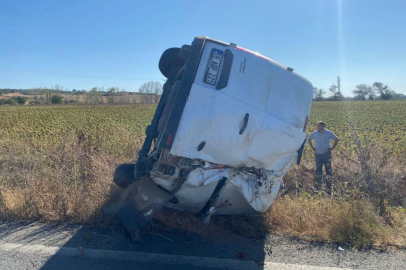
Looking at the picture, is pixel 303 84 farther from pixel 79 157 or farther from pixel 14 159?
pixel 14 159

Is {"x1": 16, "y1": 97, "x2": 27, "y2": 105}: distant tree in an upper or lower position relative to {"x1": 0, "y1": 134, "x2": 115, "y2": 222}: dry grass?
upper

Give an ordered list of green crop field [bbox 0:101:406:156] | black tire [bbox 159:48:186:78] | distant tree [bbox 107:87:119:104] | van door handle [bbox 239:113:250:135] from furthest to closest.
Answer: distant tree [bbox 107:87:119:104] → green crop field [bbox 0:101:406:156] → black tire [bbox 159:48:186:78] → van door handle [bbox 239:113:250:135]

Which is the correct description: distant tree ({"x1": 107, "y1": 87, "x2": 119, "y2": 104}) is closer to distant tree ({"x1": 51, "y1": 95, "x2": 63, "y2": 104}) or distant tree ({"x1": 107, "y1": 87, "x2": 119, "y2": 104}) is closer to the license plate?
distant tree ({"x1": 51, "y1": 95, "x2": 63, "y2": 104})

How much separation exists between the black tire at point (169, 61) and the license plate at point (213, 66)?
0.90m

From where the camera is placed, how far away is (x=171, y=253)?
3.62 m

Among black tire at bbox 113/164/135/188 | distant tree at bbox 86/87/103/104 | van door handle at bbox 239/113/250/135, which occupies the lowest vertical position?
black tire at bbox 113/164/135/188

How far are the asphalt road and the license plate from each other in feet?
5.90

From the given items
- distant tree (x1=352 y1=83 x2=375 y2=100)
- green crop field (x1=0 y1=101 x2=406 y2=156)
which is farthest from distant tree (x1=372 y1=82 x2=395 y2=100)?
green crop field (x1=0 y1=101 x2=406 y2=156)

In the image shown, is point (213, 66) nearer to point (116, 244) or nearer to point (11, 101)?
point (116, 244)

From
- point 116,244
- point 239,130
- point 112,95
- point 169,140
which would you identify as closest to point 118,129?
point 116,244

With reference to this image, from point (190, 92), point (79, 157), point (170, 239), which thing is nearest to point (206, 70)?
point (190, 92)

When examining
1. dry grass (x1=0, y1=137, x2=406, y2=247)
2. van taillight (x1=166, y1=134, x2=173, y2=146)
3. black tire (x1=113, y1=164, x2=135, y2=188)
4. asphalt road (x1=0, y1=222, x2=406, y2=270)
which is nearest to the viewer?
asphalt road (x1=0, y1=222, x2=406, y2=270)

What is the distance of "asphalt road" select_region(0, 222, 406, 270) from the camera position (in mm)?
3367

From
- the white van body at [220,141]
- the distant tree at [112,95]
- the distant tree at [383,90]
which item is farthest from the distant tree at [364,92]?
the white van body at [220,141]
